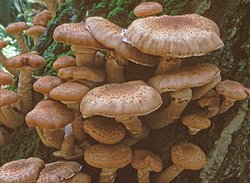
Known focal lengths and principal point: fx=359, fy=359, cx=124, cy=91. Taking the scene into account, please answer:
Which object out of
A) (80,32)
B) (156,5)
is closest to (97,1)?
(156,5)

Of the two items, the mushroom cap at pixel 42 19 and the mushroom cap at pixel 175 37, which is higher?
the mushroom cap at pixel 175 37

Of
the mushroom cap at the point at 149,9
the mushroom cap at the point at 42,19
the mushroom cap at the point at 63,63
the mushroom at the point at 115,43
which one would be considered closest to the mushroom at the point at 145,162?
the mushroom at the point at 115,43

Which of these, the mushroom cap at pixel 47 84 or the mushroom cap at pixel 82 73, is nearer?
the mushroom cap at pixel 82 73

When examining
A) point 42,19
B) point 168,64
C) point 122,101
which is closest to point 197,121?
point 168,64

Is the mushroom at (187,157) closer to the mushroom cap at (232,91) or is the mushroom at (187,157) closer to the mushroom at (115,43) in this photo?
the mushroom cap at (232,91)

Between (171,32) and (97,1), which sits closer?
(171,32)

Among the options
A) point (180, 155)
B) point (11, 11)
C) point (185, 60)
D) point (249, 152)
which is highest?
point (185, 60)

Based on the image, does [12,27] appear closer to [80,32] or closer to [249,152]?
[80,32]
